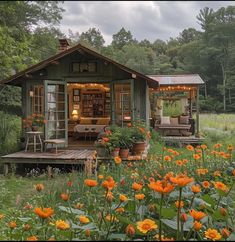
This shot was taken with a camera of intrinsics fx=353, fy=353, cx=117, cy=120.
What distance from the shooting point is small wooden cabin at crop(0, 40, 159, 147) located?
9.60m

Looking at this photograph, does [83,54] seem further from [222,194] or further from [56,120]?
[222,194]

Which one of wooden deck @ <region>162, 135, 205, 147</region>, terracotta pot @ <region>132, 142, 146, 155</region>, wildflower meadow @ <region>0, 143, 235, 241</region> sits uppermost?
wildflower meadow @ <region>0, 143, 235, 241</region>

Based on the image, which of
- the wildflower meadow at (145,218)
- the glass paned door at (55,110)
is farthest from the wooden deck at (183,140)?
the wildflower meadow at (145,218)

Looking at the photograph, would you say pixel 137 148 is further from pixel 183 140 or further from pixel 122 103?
pixel 183 140

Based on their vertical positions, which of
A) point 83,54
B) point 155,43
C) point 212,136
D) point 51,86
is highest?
point 155,43

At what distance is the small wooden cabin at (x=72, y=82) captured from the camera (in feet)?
31.5

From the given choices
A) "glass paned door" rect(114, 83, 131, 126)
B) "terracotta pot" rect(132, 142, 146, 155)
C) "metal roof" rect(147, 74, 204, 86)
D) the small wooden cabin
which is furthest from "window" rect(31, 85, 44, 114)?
"metal roof" rect(147, 74, 204, 86)

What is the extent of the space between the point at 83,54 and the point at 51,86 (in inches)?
50.1

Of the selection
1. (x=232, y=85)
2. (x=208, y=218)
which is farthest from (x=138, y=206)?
(x=232, y=85)

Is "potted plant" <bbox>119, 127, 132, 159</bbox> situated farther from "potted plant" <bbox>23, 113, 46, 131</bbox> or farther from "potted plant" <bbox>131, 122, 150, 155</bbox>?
"potted plant" <bbox>23, 113, 46, 131</bbox>

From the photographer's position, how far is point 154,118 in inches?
642

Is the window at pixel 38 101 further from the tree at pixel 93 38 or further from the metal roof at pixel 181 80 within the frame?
the tree at pixel 93 38

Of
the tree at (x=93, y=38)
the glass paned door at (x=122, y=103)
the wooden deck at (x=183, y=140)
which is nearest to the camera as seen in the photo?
the glass paned door at (x=122, y=103)

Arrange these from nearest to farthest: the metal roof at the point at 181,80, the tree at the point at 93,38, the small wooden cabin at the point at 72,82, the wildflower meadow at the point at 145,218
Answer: the wildflower meadow at the point at 145,218, the small wooden cabin at the point at 72,82, the metal roof at the point at 181,80, the tree at the point at 93,38
